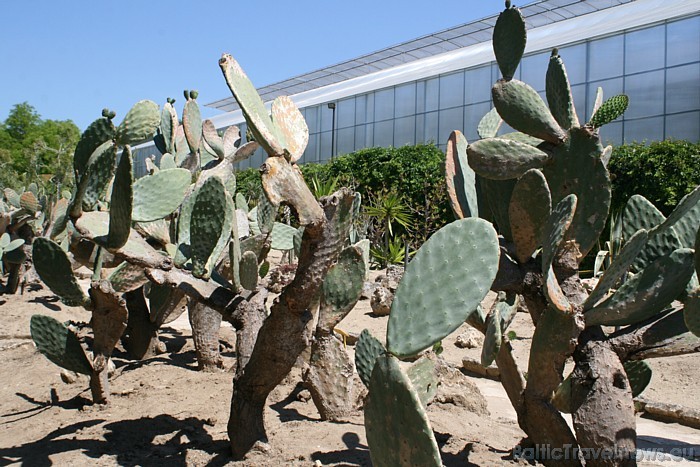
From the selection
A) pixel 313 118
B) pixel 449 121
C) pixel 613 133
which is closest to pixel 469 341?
pixel 613 133

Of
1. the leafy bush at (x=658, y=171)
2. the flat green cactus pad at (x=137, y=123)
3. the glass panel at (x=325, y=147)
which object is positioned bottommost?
the flat green cactus pad at (x=137, y=123)

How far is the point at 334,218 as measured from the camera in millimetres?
1830

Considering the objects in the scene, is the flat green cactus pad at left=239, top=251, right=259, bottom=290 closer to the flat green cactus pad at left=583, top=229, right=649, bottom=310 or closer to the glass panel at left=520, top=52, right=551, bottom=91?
the flat green cactus pad at left=583, top=229, right=649, bottom=310

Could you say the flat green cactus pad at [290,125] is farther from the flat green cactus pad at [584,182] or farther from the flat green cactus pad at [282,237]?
the flat green cactus pad at [282,237]

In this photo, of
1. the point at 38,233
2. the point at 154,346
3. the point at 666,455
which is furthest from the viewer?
the point at 38,233

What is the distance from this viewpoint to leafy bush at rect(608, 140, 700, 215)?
30.5 feet

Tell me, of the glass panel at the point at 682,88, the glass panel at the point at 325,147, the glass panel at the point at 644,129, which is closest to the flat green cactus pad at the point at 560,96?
the glass panel at the point at 644,129

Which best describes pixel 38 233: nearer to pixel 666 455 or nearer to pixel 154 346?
pixel 154 346

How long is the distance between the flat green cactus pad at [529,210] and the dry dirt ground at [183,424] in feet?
2.62

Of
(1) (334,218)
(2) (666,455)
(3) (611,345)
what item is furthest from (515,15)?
(2) (666,455)

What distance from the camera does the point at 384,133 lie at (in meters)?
16.4

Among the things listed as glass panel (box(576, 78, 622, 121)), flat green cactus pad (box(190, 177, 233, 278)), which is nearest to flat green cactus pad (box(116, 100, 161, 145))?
flat green cactus pad (box(190, 177, 233, 278))

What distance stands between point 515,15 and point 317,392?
65.0 inches

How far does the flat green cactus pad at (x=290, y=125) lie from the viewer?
196 cm
